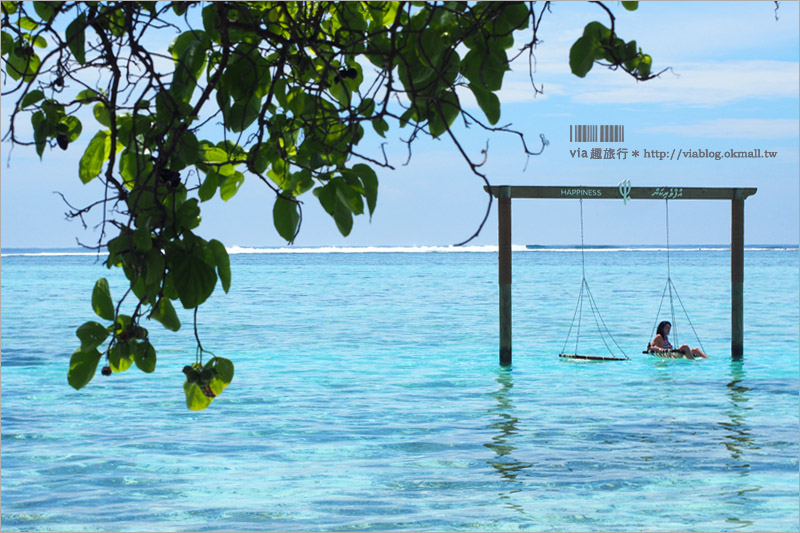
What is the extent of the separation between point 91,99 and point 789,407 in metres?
11.9

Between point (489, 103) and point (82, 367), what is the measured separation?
0.95 m

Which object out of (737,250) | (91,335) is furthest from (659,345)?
(91,335)

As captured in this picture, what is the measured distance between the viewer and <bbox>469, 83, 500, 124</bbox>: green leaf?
5.75 ft

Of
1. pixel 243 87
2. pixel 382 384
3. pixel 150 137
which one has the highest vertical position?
pixel 243 87

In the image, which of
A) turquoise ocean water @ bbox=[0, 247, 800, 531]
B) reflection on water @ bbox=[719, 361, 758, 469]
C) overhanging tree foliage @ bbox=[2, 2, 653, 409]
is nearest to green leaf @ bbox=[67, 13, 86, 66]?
overhanging tree foliage @ bbox=[2, 2, 653, 409]

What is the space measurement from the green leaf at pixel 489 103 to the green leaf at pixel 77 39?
83 cm

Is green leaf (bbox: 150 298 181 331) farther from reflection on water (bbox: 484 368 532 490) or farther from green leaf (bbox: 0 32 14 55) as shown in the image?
reflection on water (bbox: 484 368 532 490)

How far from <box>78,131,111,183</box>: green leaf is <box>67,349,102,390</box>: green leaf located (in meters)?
0.38

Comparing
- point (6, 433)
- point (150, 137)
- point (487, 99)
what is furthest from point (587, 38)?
point (6, 433)

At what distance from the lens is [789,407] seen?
11930 millimetres

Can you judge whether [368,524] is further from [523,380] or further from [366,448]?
[523,380]

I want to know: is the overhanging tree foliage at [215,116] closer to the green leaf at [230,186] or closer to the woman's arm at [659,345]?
the green leaf at [230,186]

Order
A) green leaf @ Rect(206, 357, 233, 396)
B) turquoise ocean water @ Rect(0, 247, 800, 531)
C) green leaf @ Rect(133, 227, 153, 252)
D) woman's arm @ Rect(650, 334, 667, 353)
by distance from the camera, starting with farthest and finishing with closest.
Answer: woman's arm @ Rect(650, 334, 667, 353) < turquoise ocean water @ Rect(0, 247, 800, 531) < green leaf @ Rect(206, 357, 233, 396) < green leaf @ Rect(133, 227, 153, 252)

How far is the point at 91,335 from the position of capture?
5.58ft
